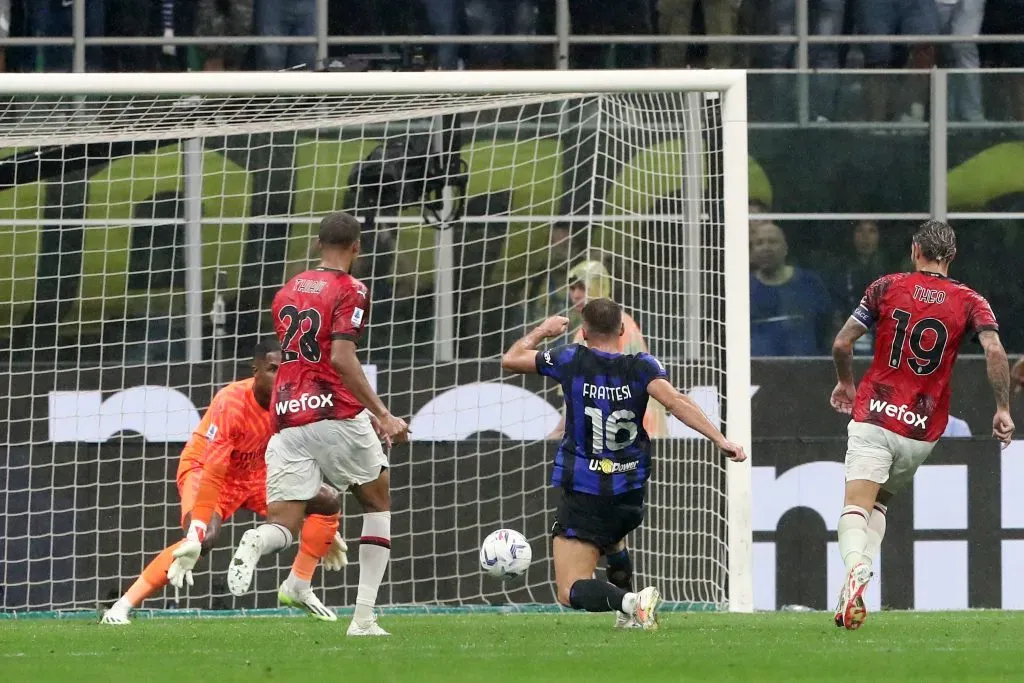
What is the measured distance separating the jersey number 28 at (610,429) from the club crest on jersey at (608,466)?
1.7 inches

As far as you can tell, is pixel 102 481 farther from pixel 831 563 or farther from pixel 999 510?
pixel 999 510

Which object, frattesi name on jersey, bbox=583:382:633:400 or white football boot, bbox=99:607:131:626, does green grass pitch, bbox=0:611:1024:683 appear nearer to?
white football boot, bbox=99:607:131:626

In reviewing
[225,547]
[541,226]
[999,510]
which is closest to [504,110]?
[541,226]

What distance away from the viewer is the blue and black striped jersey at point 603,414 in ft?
26.9

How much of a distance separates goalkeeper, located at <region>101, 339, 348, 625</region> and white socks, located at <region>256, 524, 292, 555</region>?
1271mm

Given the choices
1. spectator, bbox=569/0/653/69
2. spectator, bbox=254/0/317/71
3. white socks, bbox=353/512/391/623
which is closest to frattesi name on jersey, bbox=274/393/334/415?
white socks, bbox=353/512/391/623

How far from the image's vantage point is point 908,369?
8.41m

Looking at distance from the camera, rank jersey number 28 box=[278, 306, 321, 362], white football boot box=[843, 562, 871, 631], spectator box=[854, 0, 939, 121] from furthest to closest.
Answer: spectator box=[854, 0, 939, 121]
jersey number 28 box=[278, 306, 321, 362]
white football boot box=[843, 562, 871, 631]

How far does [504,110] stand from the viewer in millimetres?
12047

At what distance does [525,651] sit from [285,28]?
881 centimetres

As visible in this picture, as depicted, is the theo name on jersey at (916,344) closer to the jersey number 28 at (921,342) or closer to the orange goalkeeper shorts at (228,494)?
the jersey number 28 at (921,342)

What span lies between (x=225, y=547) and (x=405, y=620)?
95.7 inches

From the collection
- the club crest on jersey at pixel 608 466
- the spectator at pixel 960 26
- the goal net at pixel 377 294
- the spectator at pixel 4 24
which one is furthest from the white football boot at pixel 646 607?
the spectator at pixel 4 24

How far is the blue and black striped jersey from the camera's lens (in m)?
8.20
